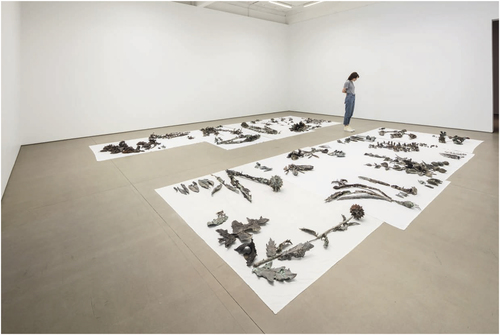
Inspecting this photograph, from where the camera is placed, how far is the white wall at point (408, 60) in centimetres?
713

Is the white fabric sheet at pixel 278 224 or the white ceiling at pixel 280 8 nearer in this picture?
the white fabric sheet at pixel 278 224

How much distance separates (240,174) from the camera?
4.13m

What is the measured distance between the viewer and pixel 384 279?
195cm

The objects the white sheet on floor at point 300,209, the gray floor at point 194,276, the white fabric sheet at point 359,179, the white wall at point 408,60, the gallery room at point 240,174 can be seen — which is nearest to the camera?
the gray floor at point 194,276

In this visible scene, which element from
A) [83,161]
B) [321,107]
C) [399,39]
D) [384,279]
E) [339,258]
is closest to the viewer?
[384,279]

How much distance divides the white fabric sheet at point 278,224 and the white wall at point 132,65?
5.18m

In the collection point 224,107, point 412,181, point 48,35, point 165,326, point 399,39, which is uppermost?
point 399,39

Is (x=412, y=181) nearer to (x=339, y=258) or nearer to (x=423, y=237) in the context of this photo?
(x=423, y=237)

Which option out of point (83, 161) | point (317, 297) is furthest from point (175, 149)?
point (317, 297)

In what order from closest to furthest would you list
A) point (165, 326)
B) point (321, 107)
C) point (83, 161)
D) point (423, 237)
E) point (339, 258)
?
point (165, 326), point (339, 258), point (423, 237), point (83, 161), point (321, 107)

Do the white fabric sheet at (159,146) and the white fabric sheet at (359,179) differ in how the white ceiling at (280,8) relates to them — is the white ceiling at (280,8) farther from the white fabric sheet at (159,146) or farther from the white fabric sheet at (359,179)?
the white fabric sheet at (359,179)

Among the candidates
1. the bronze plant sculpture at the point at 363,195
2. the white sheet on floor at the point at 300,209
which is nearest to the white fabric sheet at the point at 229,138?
the white sheet on floor at the point at 300,209

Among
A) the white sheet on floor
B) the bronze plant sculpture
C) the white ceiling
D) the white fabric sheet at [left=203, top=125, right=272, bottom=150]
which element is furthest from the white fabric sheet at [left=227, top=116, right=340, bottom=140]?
the white ceiling

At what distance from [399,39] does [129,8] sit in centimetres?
818
